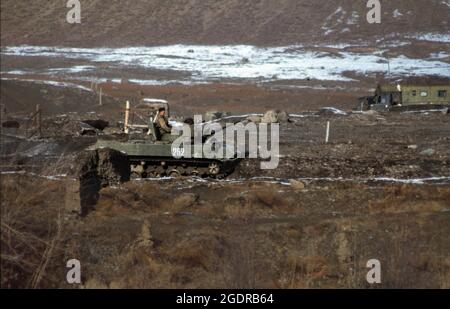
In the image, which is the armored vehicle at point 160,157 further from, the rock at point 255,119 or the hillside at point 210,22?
the hillside at point 210,22

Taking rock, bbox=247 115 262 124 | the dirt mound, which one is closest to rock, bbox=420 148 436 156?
the dirt mound

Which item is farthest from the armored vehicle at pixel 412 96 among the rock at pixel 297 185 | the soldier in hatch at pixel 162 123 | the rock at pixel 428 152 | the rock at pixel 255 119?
the rock at pixel 297 185

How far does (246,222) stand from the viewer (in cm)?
1370

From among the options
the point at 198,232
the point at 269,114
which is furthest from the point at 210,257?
the point at 269,114

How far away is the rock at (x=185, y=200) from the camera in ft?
50.3

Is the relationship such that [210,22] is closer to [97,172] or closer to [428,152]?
[428,152]

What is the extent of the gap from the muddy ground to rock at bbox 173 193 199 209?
0.03 m

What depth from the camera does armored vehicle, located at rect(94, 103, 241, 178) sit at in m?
18.7

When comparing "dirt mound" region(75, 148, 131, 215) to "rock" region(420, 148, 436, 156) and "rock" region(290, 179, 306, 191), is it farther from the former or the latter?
"rock" region(420, 148, 436, 156)

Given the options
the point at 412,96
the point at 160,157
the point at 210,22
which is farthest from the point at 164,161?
the point at 210,22

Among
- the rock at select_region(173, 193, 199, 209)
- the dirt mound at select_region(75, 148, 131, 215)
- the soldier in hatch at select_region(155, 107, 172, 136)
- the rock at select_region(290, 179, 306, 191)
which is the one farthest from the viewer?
the soldier in hatch at select_region(155, 107, 172, 136)

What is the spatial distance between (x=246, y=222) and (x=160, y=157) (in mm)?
5650
